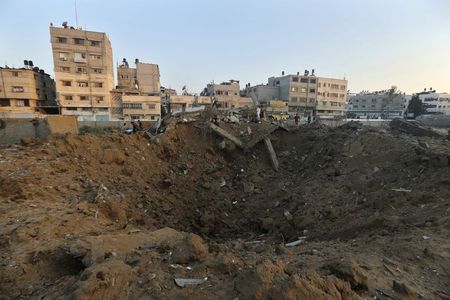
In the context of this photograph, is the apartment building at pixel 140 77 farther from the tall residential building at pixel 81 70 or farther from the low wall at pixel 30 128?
the low wall at pixel 30 128

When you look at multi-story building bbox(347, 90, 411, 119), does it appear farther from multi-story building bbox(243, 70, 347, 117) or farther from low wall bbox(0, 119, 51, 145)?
low wall bbox(0, 119, 51, 145)

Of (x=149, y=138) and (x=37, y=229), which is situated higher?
(x=149, y=138)

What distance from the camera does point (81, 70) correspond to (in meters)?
34.1

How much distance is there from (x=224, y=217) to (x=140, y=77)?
42535mm

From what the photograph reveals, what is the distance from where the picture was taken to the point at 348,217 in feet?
21.7

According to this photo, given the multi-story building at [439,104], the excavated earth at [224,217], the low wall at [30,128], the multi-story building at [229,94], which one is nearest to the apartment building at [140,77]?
the multi-story building at [229,94]

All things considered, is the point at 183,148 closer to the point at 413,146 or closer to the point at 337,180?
the point at 337,180

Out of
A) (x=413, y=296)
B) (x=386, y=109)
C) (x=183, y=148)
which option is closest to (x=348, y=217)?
(x=413, y=296)

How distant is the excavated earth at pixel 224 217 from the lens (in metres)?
3.08

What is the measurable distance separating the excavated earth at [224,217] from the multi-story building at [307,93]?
37.5 m

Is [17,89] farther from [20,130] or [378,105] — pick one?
[378,105]

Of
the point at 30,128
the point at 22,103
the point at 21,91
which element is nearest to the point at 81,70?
the point at 21,91

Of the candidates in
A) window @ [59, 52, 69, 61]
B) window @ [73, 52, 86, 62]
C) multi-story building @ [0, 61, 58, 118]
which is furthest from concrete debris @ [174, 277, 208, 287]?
window @ [59, 52, 69, 61]

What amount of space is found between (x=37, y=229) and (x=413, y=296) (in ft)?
19.3
